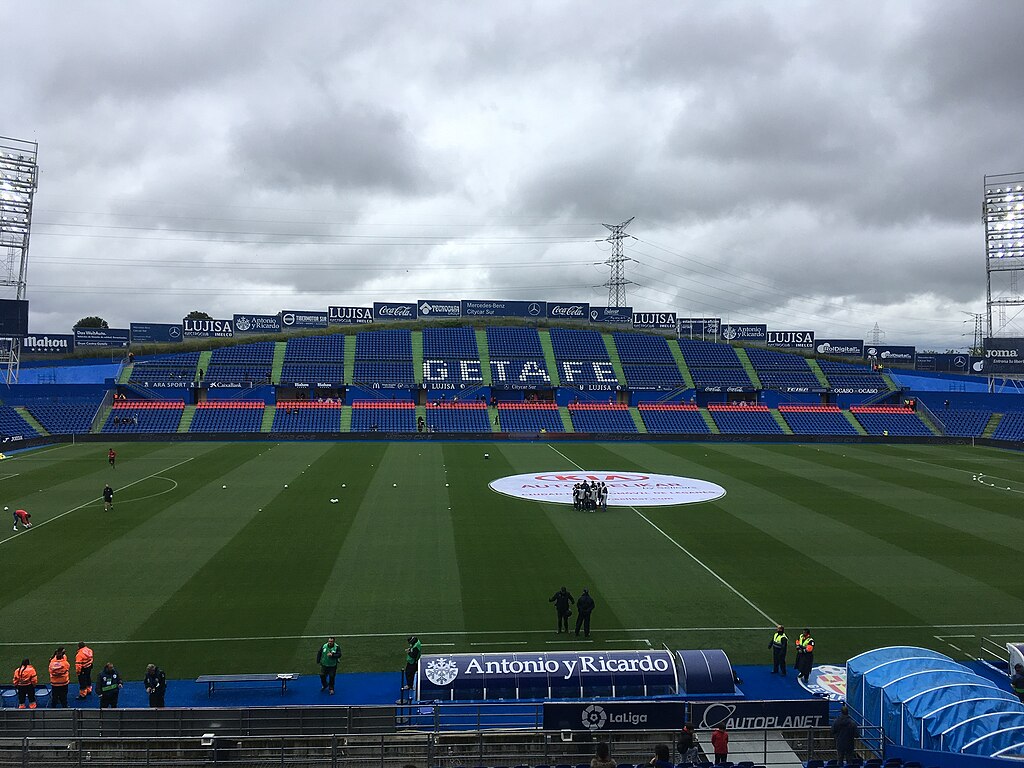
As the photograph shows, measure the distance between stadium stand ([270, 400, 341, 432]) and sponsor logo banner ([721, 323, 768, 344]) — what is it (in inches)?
2285

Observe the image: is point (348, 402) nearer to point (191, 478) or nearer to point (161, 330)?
point (161, 330)

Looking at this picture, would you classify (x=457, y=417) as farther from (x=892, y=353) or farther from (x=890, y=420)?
(x=892, y=353)

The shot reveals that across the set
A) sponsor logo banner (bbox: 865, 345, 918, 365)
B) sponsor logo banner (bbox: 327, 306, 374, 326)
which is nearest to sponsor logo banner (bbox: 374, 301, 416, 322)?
sponsor logo banner (bbox: 327, 306, 374, 326)

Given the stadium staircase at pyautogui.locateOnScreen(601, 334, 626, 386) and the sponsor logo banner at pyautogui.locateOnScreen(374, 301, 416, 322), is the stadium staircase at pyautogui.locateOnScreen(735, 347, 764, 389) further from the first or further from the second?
the sponsor logo banner at pyautogui.locateOnScreen(374, 301, 416, 322)

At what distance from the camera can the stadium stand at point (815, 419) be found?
2895 inches

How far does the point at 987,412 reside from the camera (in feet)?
246

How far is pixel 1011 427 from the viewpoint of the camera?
231 ft

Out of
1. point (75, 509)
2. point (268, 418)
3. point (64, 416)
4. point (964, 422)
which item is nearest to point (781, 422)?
point (964, 422)

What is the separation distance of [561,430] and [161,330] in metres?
53.6

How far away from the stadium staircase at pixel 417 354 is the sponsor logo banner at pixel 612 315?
26.4 metres

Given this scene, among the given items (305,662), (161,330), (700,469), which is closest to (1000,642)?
(305,662)

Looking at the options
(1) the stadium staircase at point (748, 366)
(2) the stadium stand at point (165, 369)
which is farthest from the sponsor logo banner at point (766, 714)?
(2) the stadium stand at point (165, 369)

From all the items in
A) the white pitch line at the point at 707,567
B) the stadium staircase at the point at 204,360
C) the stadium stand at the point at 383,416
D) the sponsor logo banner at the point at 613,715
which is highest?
the stadium staircase at the point at 204,360

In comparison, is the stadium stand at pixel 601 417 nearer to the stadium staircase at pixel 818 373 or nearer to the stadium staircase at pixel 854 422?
the stadium staircase at pixel 854 422
